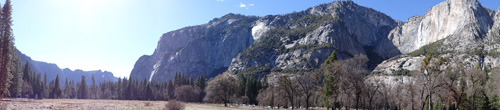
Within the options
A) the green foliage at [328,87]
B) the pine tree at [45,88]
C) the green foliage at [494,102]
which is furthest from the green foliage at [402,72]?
the pine tree at [45,88]

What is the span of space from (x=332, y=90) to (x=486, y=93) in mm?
28514

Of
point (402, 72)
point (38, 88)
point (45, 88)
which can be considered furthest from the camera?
point (402, 72)

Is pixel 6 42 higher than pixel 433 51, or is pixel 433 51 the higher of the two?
pixel 433 51

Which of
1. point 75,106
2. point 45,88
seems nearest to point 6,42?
point 75,106

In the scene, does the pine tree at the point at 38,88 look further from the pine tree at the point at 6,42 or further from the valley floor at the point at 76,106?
the pine tree at the point at 6,42

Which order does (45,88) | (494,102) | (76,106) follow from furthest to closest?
(45,88), (494,102), (76,106)

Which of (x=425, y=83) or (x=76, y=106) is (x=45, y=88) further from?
(x=425, y=83)

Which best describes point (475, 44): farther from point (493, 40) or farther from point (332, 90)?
point (332, 90)

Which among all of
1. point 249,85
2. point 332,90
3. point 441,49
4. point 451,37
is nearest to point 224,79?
point 249,85

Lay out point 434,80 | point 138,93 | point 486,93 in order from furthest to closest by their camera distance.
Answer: point 138,93
point 486,93
point 434,80

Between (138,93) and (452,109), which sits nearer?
(452,109)

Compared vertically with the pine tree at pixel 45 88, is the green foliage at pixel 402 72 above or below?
above

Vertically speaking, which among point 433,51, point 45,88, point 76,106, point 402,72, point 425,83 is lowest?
point 76,106

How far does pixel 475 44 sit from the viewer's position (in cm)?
17350
